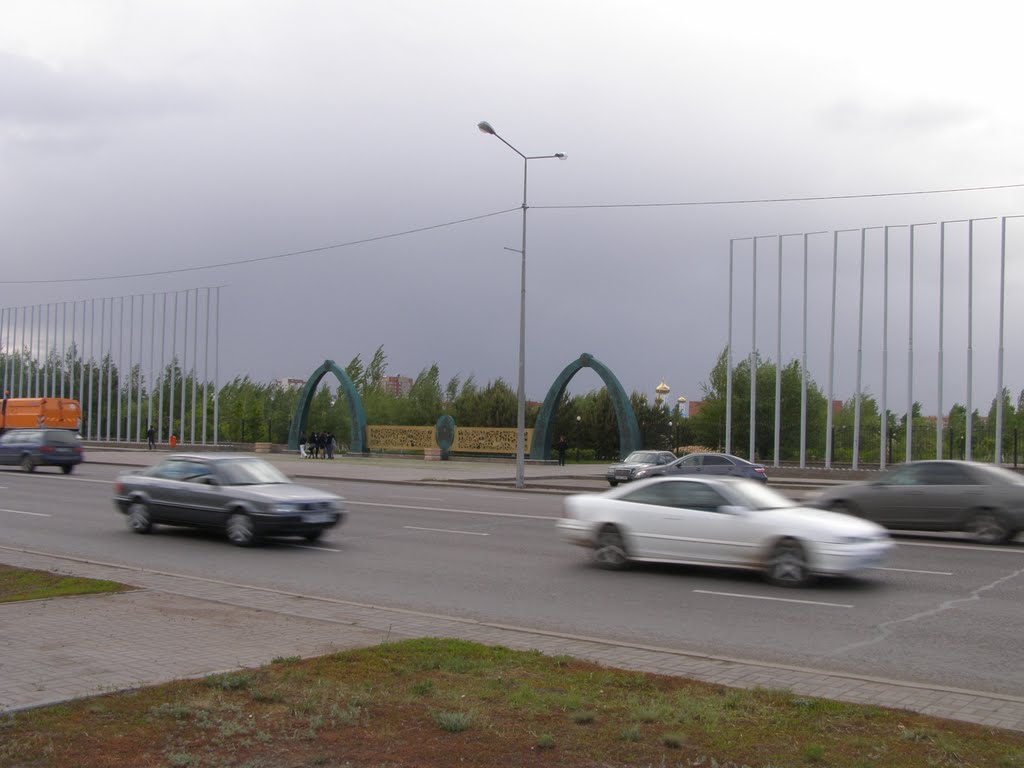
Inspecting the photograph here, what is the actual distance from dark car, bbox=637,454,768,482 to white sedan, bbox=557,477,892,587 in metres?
17.5

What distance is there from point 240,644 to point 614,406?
45495 mm

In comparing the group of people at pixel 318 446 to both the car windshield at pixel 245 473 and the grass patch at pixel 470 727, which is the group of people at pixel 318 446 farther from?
the grass patch at pixel 470 727

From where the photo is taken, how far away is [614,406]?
5281 centimetres

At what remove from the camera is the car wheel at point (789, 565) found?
39.6ft

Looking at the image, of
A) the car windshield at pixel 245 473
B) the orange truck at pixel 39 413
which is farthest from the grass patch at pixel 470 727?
the orange truck at pixel 39 413

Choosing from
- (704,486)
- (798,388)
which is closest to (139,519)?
(704,486)

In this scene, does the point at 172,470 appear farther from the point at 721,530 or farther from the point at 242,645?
the point at 242,645

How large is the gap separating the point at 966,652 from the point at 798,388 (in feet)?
191

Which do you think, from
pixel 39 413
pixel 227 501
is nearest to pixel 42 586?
pixel 227 501

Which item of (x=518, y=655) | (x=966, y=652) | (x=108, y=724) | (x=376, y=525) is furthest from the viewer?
(x=376, y=525)

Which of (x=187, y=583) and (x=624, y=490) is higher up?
(x=624, y=490)

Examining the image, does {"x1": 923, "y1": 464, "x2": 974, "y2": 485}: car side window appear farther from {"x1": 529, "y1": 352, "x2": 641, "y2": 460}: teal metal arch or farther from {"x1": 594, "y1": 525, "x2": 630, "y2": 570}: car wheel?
{"x1": 529, "y1": 352, "x2": 641, "y2": 460}: teal metal arch

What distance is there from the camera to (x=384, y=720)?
586 centimetres

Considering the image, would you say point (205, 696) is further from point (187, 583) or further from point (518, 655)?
point (187, 583)
